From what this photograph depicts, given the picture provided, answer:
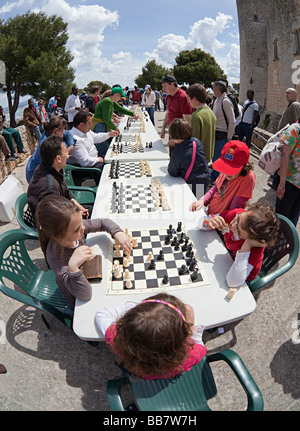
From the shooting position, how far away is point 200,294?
64.4 inches

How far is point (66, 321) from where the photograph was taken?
188 cm

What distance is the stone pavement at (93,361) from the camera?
5.47ft

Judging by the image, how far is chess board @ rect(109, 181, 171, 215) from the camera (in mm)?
2514

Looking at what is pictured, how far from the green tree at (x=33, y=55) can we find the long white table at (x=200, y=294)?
57.0 feet

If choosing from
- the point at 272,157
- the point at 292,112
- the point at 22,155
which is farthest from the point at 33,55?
the point at 272,157

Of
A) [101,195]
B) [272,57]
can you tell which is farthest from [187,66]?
[101,195]

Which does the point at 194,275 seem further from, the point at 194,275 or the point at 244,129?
the point at 244,129

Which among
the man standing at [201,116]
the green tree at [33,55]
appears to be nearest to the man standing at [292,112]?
the man standing at [201,116]

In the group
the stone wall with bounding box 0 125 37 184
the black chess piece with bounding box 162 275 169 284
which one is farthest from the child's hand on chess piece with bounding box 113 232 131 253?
the stone wall with bounding box 0 125 37 184

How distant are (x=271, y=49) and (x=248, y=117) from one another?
16982 mm

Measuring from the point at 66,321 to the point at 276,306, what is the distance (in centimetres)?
177

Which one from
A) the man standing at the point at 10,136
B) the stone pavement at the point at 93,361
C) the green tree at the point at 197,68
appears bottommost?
the stone pavement at the point at 93,361

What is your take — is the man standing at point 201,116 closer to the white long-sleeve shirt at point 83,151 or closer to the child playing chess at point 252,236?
the white long-sleeve shirt at point 83,151
